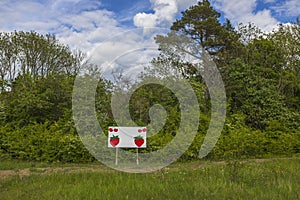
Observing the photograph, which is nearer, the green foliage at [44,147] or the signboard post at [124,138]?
the signboard post at [124,138]

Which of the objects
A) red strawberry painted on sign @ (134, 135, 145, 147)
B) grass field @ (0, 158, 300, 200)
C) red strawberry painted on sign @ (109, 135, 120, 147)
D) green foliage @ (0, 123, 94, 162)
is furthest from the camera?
green foliage @ (0, 123, 94, 162)

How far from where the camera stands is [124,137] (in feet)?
35.7

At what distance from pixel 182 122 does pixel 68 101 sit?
254 inches

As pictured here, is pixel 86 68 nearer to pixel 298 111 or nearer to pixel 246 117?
pixel 246 117

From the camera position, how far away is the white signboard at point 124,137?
10.8 metres

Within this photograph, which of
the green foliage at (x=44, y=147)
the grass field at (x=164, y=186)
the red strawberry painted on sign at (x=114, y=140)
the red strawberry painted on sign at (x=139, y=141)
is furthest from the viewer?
the green foliage at (x=44, y=147)

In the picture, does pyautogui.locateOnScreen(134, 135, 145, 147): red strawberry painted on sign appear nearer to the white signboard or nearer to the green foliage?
the white signboard

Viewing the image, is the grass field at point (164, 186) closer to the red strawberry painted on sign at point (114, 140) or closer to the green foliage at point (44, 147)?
the red strawberry painted on sign at point (114, 140)

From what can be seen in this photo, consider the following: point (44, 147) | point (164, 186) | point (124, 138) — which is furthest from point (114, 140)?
point (164, 186)

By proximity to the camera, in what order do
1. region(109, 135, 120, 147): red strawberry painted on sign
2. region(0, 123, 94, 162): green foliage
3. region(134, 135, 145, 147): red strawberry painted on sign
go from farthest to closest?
1. region(0, 123, 94, 162): green foliage
2. region(134, 135, 145, 147): red strawberry painted on sign
3. region(109, 135, 120, 147): red strawberry painted on sign

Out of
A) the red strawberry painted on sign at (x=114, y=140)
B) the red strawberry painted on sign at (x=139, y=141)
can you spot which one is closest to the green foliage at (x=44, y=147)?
the red strawberry painted on sign at (x=114, y=140)

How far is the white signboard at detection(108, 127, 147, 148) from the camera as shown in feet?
35.6

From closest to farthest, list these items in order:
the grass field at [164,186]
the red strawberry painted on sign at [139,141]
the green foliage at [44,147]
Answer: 1. the grass field at [164,186]
2. the red strawberry painted on sign at [139,141]
3. the green foliage at [44,147]

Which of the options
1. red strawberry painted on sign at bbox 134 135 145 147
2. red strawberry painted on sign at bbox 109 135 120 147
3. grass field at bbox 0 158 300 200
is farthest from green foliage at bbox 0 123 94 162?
grass field at bbox 0 158 300 200
